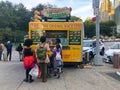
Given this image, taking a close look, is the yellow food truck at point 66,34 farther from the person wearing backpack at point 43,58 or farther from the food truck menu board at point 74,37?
the person wearing backpack at point 43,58

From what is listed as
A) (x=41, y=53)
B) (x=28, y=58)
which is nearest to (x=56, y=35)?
(x=41, y=53)

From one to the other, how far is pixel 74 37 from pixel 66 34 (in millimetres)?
495

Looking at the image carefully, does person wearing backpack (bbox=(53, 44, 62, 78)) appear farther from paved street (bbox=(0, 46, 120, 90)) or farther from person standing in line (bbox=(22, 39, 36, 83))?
person standing in line (bbox=(22, 39, 36, 83))

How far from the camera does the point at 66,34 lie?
1858 cm

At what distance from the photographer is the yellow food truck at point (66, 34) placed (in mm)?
17969

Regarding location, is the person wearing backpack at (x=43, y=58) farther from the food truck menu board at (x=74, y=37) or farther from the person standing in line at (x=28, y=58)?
the food truck menu board at (x=74, y=37)

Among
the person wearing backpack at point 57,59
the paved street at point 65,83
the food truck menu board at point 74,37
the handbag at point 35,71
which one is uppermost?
the food truck menu board at point 74,37

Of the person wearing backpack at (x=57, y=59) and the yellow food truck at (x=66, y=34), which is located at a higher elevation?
the yellow food truck at (x=66, y=34)

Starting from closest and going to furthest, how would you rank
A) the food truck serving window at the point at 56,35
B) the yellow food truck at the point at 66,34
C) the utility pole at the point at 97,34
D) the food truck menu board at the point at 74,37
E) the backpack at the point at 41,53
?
the backpack at the point at 41,53 → the yellow food truck at the point at 66,34 → the food truck menu board at the point at 74,37 → the food truck serving window at the point at 56,35 → the utility pole at the point at 97,34

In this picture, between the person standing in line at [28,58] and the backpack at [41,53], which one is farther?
the backpack at [41,53]

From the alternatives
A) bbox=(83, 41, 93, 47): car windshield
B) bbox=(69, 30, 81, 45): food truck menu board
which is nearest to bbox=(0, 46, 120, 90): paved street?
bbox=(69, 30, 81, 45): food truck menu board


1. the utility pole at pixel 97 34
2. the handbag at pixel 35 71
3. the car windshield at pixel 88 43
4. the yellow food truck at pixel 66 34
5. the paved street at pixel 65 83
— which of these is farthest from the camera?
the car windshield at pixel 88 43

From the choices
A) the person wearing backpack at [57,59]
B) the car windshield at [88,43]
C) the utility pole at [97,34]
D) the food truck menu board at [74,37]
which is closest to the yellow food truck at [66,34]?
the food truck menu board at [74,37]

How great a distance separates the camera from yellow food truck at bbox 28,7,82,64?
59.0ft
